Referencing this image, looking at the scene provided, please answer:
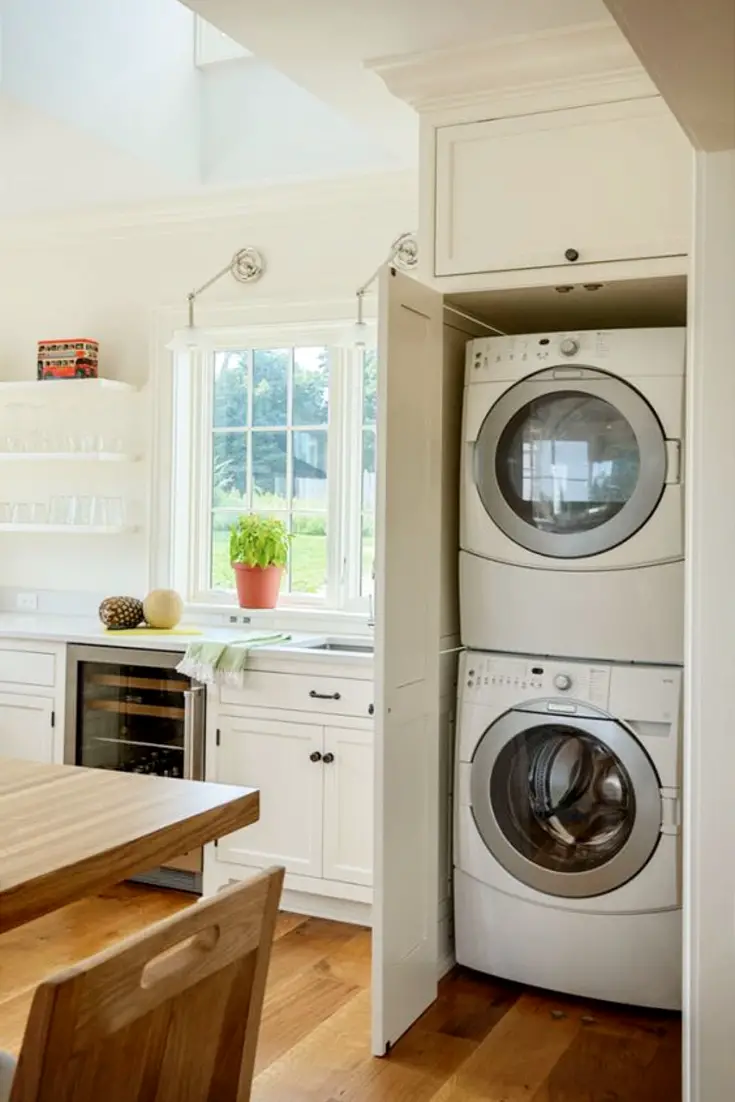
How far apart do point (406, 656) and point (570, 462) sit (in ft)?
2.28

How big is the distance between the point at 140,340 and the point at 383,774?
8.26ft

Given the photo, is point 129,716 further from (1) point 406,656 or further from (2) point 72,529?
(1) point 406,656

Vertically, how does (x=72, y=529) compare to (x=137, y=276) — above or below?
below

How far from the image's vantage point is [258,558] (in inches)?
166

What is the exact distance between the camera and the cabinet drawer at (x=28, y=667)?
3963mm

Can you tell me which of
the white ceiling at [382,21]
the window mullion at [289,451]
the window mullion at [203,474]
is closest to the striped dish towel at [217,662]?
the window mullion at [289,451]

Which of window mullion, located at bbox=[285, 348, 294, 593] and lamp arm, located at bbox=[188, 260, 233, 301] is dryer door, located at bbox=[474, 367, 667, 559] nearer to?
window mullion, located at bbox=[285, 348, 294, 593]

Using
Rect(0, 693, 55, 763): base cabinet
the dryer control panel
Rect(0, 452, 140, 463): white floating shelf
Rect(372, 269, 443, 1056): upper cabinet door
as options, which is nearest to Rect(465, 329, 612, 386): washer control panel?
the dryer control panel

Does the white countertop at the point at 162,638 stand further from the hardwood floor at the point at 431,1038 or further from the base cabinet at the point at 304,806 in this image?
the hardwood floor at the point at 431,1038

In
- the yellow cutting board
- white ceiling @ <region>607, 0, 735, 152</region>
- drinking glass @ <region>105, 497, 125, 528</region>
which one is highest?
white ceiling @ <region>607, 0, 735, 152</region>

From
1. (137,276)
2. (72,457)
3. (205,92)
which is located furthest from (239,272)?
(72,457)

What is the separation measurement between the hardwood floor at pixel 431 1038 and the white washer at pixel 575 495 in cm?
94

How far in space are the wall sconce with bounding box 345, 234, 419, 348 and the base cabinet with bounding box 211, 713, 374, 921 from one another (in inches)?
51.4

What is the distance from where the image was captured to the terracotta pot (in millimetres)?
4246
